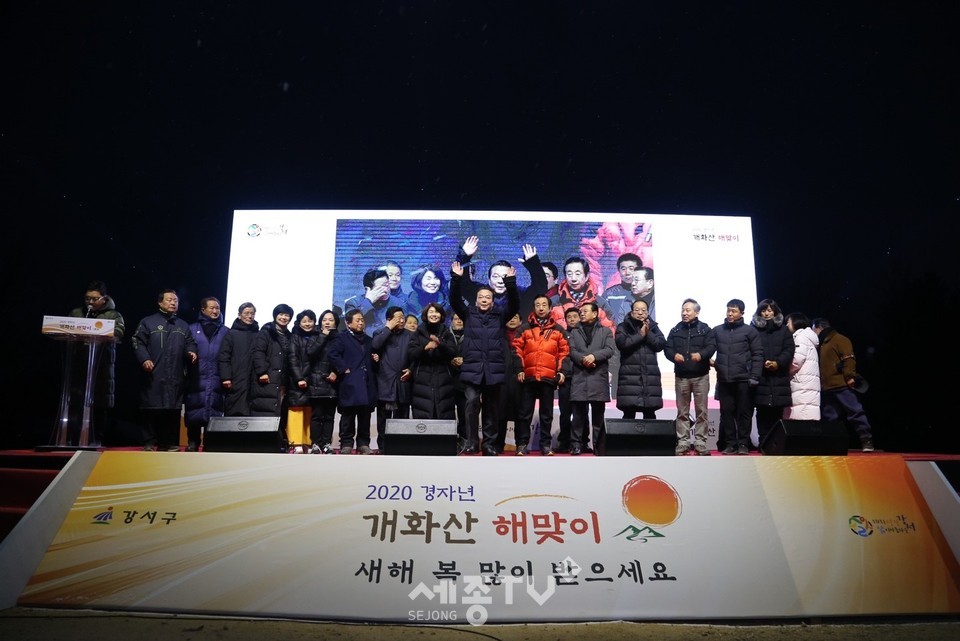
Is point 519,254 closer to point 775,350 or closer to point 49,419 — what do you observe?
point 775,350

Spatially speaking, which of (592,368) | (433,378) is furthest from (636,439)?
(433,378)

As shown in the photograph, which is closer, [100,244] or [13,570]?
[13,570]

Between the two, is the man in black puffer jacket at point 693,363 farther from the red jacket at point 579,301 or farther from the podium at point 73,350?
the podium at point 73,350

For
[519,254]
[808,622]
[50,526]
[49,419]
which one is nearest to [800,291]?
[519,254]

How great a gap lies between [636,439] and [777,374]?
2083 mm

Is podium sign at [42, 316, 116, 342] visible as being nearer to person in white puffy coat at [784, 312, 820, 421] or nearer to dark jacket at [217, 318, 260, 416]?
dark jacket at [217, 318, 260, 416]

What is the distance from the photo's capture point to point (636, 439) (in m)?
4.45

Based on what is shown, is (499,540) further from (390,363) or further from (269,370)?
(269,370)

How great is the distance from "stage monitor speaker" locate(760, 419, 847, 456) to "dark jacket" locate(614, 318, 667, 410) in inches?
53.0

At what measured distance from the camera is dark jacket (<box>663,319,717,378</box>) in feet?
18.4

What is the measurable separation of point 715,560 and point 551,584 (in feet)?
2.80

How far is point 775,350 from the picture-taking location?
226 inches

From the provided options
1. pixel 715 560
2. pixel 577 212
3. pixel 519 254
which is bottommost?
pixel 715 560

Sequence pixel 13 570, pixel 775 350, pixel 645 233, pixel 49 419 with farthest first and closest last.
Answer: pixel 49 419 < pixel 645 233 < pixel 775 350 < pixel 13 570
